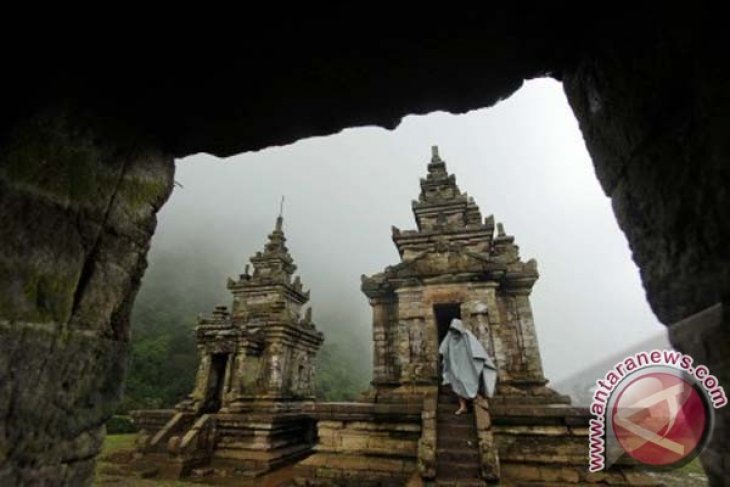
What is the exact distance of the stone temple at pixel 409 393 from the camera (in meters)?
7.76

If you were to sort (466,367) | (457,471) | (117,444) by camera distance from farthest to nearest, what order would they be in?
(117,444) < (466,367) < (457,471)

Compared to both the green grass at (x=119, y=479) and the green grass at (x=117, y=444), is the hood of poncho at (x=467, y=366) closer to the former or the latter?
the green grass at (x=119, y=479)

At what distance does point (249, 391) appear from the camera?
1525 centimetres

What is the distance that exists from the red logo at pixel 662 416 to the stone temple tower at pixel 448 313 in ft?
26.7

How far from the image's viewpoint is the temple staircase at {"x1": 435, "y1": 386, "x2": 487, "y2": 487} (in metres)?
6.84

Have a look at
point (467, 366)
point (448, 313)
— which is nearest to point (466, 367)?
point (467, 366)

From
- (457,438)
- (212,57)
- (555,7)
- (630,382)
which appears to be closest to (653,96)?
(555,7)

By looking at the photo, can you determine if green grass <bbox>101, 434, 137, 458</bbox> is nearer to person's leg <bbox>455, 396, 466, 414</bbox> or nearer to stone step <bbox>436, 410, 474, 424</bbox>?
stone step <bbox>436, 410, 474, 424</bbox>

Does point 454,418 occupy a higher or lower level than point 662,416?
lower

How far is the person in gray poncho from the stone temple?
373mm

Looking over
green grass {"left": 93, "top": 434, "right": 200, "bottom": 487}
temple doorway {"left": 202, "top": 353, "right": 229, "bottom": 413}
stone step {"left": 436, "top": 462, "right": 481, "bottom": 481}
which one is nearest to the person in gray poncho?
stone step {"left": 436, "top": 462, "right": 481, "bottom": 481}

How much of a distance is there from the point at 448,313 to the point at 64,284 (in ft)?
39.8

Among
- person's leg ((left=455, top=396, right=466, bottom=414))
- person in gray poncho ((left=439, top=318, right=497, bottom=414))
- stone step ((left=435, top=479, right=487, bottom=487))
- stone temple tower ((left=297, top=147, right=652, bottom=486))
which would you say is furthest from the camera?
person in gray poncho ((left=439, top=318, right=497, bottom=414))

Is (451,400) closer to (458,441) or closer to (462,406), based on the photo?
(462,406)
